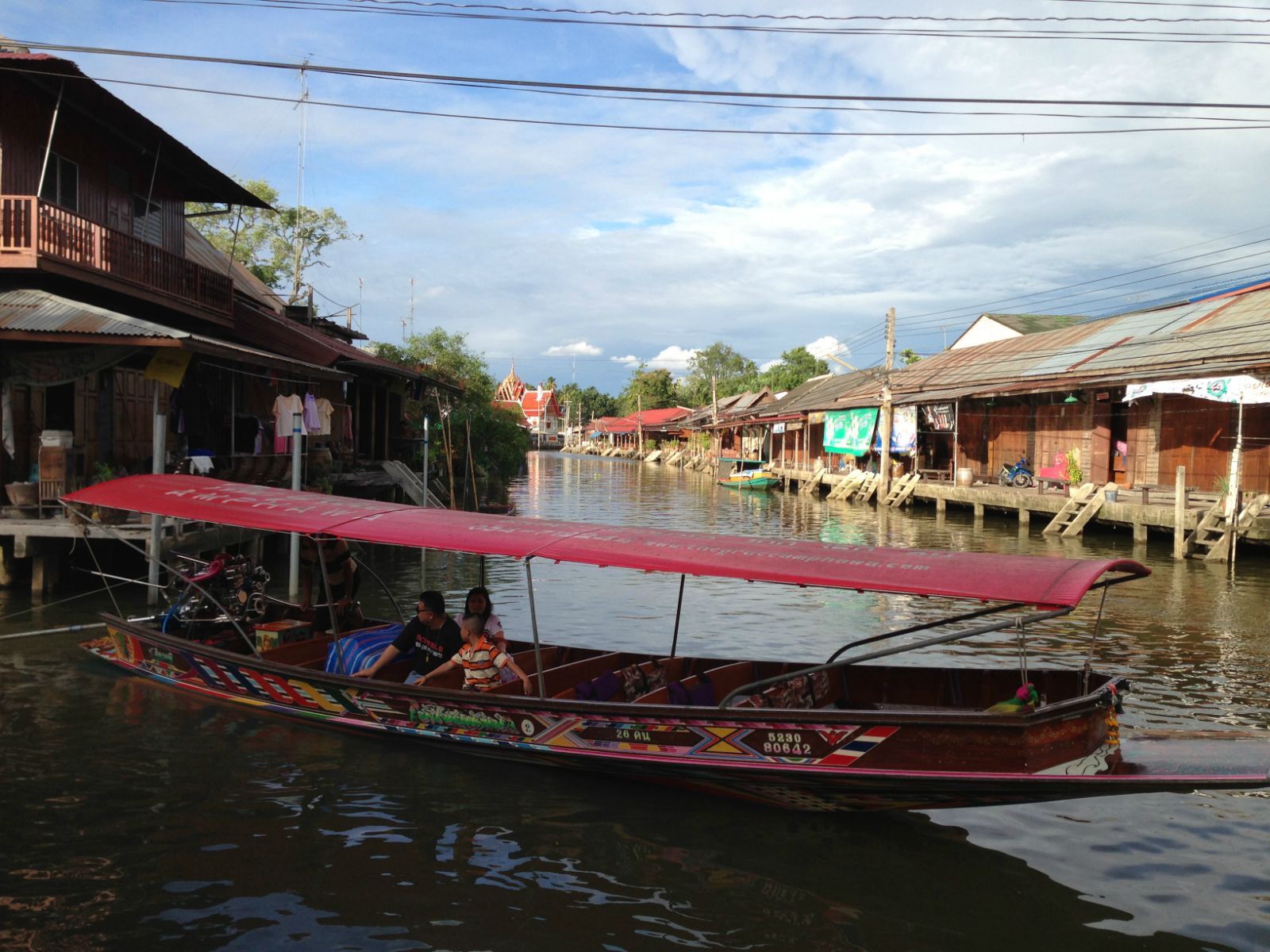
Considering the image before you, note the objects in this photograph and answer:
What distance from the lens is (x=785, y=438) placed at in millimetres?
50625

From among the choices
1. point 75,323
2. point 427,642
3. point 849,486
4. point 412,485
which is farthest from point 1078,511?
point 75,323

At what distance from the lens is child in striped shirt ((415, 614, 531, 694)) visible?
7.62 metres

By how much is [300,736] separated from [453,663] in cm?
A: 178

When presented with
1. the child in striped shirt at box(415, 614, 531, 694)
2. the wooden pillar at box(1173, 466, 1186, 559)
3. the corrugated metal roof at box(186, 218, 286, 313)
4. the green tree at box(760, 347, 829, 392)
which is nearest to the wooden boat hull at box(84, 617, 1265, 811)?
the child in striped shirt at box(415, 614, 531, 694)

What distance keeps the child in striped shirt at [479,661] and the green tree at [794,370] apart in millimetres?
68691

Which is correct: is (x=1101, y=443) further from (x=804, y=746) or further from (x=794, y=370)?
(x=794, y=370)

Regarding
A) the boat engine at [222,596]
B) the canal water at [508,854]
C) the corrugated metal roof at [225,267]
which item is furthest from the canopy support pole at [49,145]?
the canal water at [508,854]

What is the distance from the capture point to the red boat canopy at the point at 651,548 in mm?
5945

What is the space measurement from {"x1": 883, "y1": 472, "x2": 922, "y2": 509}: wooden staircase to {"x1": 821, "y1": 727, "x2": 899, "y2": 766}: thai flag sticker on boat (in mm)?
25526

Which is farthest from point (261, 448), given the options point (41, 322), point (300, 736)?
point (300, 736)

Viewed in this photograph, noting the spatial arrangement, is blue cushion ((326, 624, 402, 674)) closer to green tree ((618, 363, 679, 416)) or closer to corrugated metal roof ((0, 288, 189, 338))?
corrugated metal roof ((0, 288, 189, 338))

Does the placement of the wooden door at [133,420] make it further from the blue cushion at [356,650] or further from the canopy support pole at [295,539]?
the blue cushion at [356,650]

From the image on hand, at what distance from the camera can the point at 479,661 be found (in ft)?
25.1

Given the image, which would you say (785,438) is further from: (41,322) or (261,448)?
(41,322)
